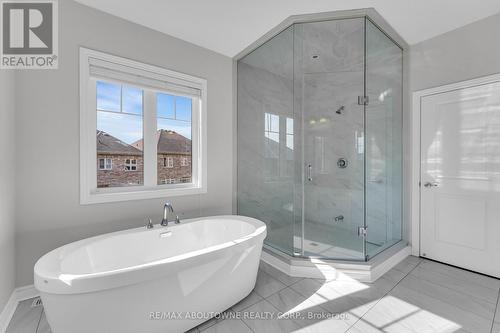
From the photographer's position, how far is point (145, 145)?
8.13ft

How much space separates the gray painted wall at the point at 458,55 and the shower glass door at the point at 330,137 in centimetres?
72

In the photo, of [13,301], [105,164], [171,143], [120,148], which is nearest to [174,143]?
[171,143]

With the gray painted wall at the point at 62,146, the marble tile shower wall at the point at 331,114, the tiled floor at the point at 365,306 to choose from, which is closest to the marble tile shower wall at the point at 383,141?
the marble tile shower wall at the point at 331,114

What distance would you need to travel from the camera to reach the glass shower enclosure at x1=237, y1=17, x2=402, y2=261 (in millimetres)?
2576

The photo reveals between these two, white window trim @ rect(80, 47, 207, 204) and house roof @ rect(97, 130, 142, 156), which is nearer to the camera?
white window trim @ rect(80, 47, 207, 204)

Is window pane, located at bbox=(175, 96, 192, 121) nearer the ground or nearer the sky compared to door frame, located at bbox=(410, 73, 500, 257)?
nearer the sky

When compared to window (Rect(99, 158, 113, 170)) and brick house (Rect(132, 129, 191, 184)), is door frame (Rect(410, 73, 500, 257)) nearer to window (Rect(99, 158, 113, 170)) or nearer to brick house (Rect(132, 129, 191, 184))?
brick house (Rect(132, 129, 191, 184))

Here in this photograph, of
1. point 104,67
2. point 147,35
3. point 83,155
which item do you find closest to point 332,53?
point 147,35

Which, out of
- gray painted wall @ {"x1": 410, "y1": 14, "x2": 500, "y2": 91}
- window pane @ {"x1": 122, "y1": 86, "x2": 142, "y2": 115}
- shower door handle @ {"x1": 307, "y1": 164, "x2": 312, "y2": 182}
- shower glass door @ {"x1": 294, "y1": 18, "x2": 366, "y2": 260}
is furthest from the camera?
shower door handle @ {"x1": 307, "y1": 164, "x2": 312, "y2": 182}

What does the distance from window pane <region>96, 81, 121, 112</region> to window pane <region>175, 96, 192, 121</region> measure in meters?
0.61

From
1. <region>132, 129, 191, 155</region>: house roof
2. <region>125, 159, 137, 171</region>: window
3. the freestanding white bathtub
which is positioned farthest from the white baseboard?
<region>132, 129, 191, 155</region>: house roof

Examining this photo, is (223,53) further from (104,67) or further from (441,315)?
(441,315)

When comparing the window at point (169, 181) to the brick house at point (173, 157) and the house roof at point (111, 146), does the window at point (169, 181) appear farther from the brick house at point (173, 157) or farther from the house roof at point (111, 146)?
the house roof at point (111, 146)

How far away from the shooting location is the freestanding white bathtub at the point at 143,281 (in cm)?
118
